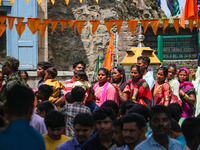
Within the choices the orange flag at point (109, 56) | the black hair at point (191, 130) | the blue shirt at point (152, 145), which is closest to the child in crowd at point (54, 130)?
the blue shirt at point (152, 145)

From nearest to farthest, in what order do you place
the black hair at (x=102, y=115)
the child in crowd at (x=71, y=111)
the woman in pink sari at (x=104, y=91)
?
the black hair at (x=102, y=115)
the child in crowd at (x=71, y=111)
the woman in pink sari at (x=104, y=91)

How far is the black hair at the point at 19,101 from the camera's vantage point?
2.04 meters

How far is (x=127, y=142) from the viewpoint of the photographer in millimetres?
3490

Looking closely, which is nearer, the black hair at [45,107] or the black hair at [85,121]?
the black hair at [85,121]

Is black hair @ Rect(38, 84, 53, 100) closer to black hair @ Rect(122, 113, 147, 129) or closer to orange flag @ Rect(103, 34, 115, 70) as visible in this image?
black hair @ Rect(122, 113, 147, 129)

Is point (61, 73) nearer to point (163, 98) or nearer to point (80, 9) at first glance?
point (80, 9)

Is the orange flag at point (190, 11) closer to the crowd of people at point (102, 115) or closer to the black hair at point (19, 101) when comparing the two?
the crowd of people at point (102, 115)

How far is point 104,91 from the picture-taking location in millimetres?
6293

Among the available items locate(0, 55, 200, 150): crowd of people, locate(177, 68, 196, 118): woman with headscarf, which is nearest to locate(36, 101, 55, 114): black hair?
locate(0, 55, 200, 150): crowd of people

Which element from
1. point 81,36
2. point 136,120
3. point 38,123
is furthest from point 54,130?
point 81,36

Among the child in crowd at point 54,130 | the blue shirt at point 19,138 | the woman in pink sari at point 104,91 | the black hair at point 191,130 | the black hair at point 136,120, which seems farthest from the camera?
the woman in pink sari at point 104,91

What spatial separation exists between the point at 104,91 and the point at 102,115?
91.4 inches

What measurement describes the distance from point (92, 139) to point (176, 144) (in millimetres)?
737

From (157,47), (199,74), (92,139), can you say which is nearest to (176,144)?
(92,139)
